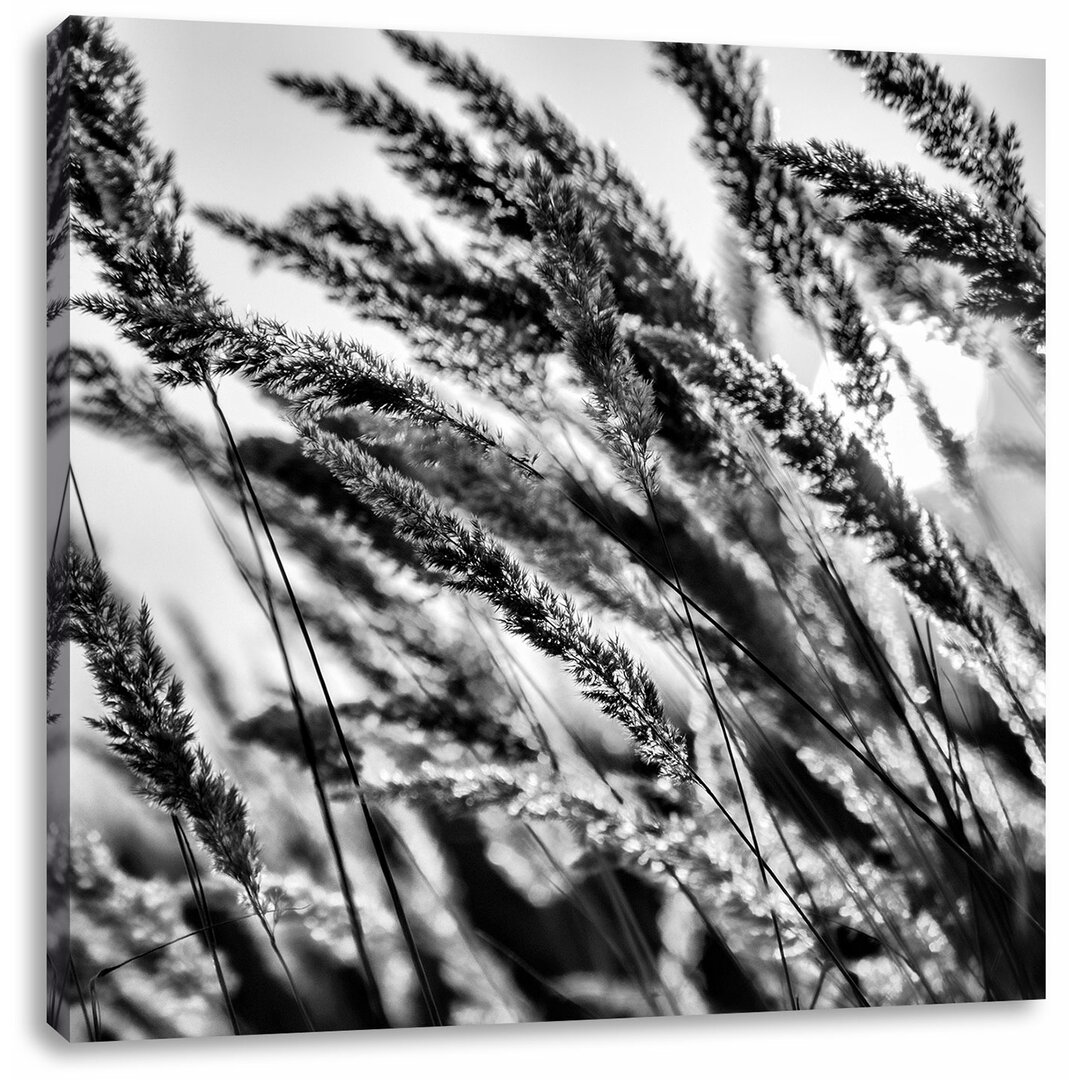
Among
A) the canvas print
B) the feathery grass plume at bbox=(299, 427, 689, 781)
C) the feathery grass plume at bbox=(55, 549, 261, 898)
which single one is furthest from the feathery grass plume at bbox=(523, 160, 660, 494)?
the feathery grass plume at bbox=(55, 549, 261, 898)

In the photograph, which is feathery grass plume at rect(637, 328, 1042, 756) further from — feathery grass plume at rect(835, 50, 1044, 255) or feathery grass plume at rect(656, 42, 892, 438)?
feathery grass plume at rect(835, 50, 1044, 255)

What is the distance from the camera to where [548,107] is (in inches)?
71.9

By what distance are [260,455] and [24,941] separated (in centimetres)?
65

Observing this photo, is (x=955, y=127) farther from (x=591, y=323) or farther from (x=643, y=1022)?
(x=643, y=1022)

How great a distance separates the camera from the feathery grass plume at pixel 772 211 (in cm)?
186

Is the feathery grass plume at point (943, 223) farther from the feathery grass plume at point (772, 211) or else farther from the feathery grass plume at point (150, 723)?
the feathery grass plume at point (150, 723)

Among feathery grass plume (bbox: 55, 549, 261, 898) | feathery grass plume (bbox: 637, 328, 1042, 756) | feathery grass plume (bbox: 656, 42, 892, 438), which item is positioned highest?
feathery grass plume (bbox: 656, 42, 892, 438)

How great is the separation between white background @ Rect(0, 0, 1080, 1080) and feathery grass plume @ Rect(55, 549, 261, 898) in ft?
0.40

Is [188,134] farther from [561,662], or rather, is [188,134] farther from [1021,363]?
[1021,363]

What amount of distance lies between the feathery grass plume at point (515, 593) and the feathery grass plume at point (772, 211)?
0.48 metres

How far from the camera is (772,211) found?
1.88 m

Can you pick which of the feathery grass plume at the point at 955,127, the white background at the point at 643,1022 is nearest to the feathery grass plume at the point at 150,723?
the white background at the point at 643,1022

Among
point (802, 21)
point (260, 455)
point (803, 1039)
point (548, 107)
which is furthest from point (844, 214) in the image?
point (803, 1039)

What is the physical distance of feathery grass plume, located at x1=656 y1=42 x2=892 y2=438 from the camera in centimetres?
186
